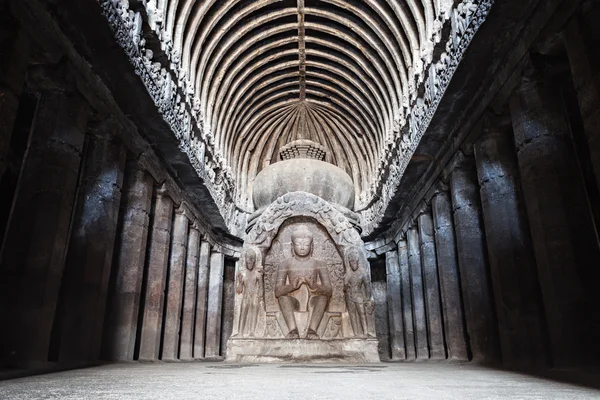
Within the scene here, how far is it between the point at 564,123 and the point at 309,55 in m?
13.3

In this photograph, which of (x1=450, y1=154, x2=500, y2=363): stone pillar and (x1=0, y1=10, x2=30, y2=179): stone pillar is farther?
(x1=450, y1=154, x2=500, y2=363): stone pillar

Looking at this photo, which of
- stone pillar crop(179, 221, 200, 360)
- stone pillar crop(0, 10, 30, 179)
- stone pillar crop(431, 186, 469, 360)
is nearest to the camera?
stone pillar crop(0, 10, 30, 179)

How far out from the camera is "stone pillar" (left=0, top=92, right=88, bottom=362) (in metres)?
7.40

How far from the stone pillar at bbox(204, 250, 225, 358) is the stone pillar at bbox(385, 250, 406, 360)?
7.29 m

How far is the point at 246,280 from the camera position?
11320 mm

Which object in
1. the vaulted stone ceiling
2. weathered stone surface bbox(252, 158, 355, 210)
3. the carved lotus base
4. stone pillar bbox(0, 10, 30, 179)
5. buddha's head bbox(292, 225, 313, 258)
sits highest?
the vaulted stone ceiling

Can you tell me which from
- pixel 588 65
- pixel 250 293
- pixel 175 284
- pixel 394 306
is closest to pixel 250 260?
pixel 250 293

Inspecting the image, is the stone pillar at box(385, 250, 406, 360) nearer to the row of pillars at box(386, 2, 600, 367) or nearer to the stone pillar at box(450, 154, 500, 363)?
the row of pillars at box(386, 2, 600, 367)

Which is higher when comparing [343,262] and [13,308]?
[343,262]

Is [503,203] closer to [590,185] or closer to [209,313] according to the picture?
[590,185]

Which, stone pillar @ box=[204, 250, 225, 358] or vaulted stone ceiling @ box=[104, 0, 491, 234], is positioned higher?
vaulted stone ceiling @ box=[104, 0, 491, 234]

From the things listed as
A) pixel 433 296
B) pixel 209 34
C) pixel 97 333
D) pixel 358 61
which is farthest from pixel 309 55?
pixel 97 333

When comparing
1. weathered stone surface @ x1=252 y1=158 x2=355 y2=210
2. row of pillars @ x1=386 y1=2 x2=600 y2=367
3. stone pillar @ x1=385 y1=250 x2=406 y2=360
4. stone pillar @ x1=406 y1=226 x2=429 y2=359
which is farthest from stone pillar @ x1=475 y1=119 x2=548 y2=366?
stone pillar @ x1=385 y1=250 x2=406 y2=360

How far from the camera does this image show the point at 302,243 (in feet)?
37.5
